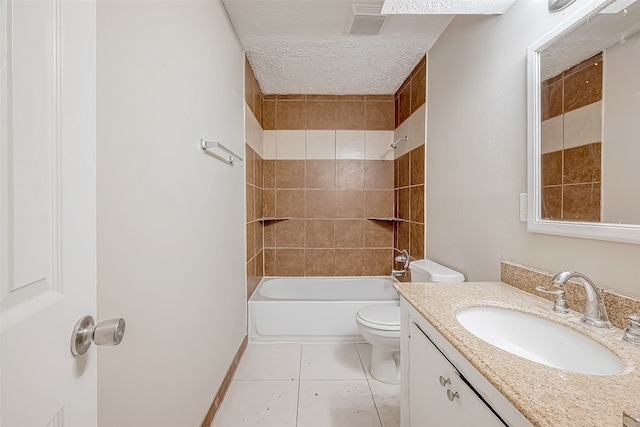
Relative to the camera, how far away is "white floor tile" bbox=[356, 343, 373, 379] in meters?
1.93

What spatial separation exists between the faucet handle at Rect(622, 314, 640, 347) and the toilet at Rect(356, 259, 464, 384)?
0.88 metres

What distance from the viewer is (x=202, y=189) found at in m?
1.36

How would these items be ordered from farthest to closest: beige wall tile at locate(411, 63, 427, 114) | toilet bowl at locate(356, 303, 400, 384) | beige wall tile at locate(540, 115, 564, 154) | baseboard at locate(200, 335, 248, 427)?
beige wall tile at locate(411, 63, 427, 114), toilet bowl at locate(356, 303, 400, 384), baseboard at locate(200, 335, 248, 427), beige wall tile at locate(540, 115, 564, 154)

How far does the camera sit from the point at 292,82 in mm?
2691

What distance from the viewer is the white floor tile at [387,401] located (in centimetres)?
150

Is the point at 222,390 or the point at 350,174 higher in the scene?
the point at 350,174

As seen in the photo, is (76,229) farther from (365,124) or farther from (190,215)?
(365,124)

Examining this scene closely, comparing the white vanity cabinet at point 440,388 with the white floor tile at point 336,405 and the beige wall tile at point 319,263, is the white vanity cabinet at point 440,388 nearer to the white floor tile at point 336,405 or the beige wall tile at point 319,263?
the white floor tile at point 336,405

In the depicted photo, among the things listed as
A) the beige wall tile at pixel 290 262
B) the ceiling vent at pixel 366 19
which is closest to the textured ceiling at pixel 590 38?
the ceiling vent at pixel 366 19

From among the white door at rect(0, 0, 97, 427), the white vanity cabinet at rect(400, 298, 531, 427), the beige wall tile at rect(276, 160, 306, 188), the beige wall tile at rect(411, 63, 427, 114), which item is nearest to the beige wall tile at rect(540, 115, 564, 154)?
the white vanity cabinet at rect(400, 298, 531, 427)

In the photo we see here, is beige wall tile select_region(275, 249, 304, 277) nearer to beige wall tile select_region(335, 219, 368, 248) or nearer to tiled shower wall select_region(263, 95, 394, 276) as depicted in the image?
tiled shower wall select_region(263, 95, 394, 276)

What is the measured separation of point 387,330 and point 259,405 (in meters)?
0.85

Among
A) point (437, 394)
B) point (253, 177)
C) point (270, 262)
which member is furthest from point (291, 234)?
point (437, 394)

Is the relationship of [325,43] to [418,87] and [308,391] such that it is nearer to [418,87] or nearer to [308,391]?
[418,87]
